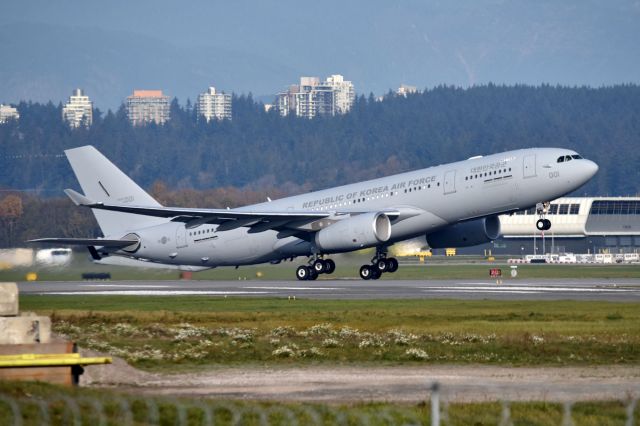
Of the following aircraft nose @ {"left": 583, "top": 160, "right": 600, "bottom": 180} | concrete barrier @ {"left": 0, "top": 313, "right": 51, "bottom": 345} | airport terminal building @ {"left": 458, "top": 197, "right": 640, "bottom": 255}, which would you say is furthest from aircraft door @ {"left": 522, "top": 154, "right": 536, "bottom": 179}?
airport terminal building @ {"left": 458, "top": 197, "right": 640, "bottom": 255}

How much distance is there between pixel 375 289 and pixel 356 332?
73.5 ft

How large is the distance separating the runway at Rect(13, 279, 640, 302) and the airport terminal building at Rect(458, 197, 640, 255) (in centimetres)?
8695

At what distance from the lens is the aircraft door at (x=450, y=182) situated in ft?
188

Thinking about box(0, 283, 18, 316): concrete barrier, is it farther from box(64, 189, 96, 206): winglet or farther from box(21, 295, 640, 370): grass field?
box(64, 189, 96, 206): winglet

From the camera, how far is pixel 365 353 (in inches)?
1104

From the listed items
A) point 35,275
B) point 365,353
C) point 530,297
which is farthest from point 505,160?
point 365,353

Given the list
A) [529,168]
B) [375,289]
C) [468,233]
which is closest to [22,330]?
[375,289]

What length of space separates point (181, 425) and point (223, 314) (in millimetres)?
21211

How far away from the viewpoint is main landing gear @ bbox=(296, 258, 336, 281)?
2466 inches

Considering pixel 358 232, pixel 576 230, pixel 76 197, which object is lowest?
pixel 358 232

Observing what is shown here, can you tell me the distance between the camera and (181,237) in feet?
214

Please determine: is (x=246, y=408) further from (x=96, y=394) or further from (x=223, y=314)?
(x=223, y=314)

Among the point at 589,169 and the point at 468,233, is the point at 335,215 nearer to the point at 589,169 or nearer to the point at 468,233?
the point at 468,233

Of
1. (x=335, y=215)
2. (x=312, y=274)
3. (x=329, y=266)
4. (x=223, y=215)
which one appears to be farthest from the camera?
(x=312, y=274)
